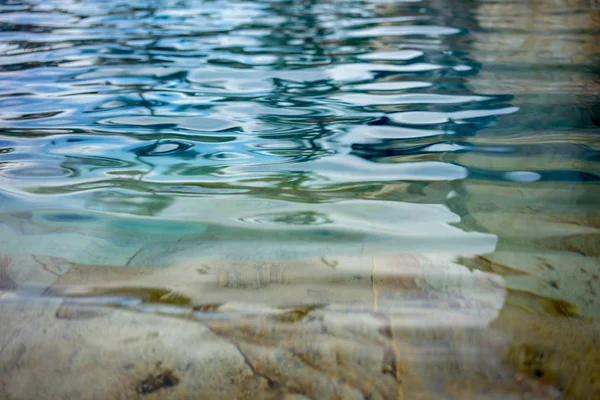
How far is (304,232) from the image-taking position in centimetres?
156

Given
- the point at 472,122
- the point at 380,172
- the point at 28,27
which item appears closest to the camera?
the point at 380,172

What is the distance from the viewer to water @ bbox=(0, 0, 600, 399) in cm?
99

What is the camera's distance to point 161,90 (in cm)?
333

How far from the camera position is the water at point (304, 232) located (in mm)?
989

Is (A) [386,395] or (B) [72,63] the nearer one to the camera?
(A) [386,395]

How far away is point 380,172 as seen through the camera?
2.01 m

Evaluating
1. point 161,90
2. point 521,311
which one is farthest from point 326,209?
point 161,90

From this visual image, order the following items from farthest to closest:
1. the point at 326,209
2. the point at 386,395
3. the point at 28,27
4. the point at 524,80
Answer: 1. the point at 28,27
2. the point at 524,80
3. the point at 326,209
4. the point at 386,395

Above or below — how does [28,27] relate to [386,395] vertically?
above

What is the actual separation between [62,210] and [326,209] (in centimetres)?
94

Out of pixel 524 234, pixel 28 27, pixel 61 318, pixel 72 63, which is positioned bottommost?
pixel 524 234

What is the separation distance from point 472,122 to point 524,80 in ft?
3.33

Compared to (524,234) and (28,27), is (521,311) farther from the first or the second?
(28,27)

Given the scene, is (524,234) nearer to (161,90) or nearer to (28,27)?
(161,90)
